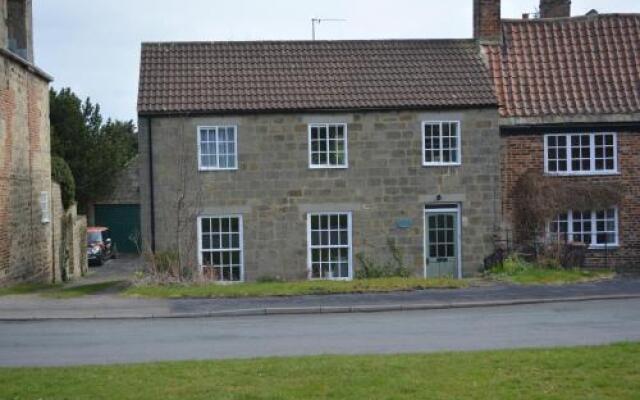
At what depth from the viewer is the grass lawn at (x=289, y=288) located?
19.9 meters

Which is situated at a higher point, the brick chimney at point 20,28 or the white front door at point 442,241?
the brick chimney at point 20,28

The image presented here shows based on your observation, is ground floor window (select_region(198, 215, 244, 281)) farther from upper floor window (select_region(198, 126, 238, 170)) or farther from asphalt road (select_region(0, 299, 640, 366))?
asphalt road (select_region(0, 299, 640, 366))

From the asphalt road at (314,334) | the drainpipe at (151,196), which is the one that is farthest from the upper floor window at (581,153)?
the drainpipe at (151,196)

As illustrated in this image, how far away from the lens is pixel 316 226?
24.7 m

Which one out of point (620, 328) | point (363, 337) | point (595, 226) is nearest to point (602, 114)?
point (595, 226)

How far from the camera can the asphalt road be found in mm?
12383

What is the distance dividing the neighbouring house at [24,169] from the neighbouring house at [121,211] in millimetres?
18760

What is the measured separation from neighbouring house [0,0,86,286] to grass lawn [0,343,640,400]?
47.0ft

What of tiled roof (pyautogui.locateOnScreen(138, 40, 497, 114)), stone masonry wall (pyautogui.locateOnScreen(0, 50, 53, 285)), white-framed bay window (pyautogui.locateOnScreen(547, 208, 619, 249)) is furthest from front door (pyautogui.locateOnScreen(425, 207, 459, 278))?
stone masonry wall (pyautogui.locateOnScreen(0, 50, 53, 285))

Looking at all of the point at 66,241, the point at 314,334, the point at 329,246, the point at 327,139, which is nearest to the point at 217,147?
the point at 327,139

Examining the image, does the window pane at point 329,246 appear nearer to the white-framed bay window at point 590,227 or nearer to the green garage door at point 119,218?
the white-framed bay window at point 590,227

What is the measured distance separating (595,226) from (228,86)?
11.7 m

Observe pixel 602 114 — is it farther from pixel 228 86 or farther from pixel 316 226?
pixel 228 86

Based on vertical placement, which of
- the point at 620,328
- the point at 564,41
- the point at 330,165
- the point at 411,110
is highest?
the point at 564,41
